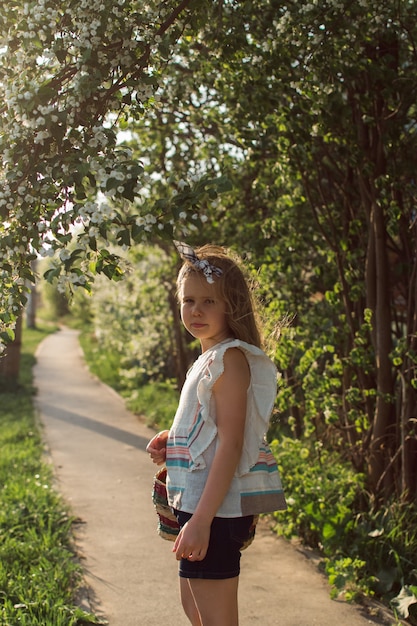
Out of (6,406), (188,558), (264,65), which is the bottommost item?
(6,406)

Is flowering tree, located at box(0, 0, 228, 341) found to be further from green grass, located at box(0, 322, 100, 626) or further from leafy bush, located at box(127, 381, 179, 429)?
leafy bush, located at box(127, 381, 179, 429)

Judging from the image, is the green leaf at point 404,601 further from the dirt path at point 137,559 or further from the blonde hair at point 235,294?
the blonde hair at point 235,294

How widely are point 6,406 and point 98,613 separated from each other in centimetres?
798

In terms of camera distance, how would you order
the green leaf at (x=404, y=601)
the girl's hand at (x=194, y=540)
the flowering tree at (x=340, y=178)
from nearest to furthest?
the girl's hand at (x=194, y=540)
the green leaf at (x=404, y=601)
the flowering tree at (x=340, y=178)

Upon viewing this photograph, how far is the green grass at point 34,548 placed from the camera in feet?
12.5

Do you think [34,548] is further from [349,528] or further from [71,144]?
[71,144]

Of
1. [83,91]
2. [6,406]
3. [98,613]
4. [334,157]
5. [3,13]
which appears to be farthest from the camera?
[6,406]

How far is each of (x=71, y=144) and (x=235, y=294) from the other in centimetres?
85

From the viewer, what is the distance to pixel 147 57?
317 centimetres

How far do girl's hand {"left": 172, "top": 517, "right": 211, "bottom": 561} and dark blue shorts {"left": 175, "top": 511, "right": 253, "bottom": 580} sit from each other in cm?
10

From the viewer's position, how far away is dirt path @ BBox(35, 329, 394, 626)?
403cm

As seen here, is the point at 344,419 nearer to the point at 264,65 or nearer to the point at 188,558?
the point at 264,65

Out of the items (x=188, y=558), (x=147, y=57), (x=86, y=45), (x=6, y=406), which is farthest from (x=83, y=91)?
(x=6, y=406)

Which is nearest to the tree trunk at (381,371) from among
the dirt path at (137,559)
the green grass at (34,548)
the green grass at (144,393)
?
the dirt path at (137,559)
